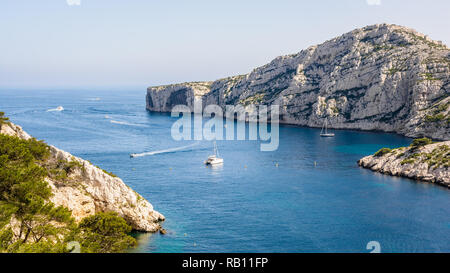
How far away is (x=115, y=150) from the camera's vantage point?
382ft

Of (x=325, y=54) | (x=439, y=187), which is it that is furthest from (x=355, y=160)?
(x=325, y=54)

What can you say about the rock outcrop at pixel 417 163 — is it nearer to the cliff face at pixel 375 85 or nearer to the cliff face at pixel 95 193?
the cliff face at pixel 375 85

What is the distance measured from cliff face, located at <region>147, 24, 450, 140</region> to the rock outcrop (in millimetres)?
36516

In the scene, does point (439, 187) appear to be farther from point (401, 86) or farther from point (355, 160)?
point (401, 86)

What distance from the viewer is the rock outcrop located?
8196cm

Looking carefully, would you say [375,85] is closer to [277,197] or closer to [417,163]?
[417,163]

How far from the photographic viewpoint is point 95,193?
175ft

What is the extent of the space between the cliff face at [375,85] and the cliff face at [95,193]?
102473 millimetres

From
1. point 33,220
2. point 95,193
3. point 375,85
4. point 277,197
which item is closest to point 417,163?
point 277,197

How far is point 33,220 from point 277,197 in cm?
4708

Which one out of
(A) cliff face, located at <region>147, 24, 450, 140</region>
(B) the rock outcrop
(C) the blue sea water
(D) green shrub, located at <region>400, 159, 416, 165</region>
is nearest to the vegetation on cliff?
(C) the blue sea water

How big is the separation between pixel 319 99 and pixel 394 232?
395 feet

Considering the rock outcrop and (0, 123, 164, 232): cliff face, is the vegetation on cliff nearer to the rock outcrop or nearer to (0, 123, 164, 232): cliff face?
(0, 123, 164, 232): cliff face

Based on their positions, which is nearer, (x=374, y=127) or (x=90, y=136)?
(x=90, y=136)
